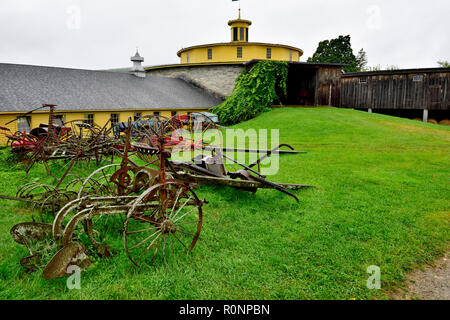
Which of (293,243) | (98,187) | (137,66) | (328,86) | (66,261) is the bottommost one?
(293,243)

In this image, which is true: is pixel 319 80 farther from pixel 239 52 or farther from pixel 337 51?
pixel 337 51

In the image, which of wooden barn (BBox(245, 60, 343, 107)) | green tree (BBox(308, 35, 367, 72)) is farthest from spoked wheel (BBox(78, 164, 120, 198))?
green tree (BBox(308, 35, 367, 72))

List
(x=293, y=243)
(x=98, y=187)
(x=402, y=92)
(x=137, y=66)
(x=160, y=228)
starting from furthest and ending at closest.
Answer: (x=137, y=66)
(x=402, y=92)
(x=98, y=187)
(x=293, y=243)
(x=160, y=228)

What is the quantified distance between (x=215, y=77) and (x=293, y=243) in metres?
28.9

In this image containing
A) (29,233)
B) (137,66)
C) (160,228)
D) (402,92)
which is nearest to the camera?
(160,228)

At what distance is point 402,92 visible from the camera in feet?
86.0

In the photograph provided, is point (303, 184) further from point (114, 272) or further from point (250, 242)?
point (114, 272)

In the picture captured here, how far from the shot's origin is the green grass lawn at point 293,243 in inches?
150

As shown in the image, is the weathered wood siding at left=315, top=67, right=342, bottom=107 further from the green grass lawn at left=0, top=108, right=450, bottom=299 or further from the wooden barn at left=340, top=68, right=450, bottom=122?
the green grass lawn at left=0, top=108, right=450, bottom=299

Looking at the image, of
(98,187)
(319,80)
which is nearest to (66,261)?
(98,187)

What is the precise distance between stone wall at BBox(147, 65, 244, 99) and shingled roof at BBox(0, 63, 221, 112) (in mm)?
1244

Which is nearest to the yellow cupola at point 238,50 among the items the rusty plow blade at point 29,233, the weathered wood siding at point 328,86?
the weathered wood siding at point 328,86

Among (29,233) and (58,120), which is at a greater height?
(58,120)
